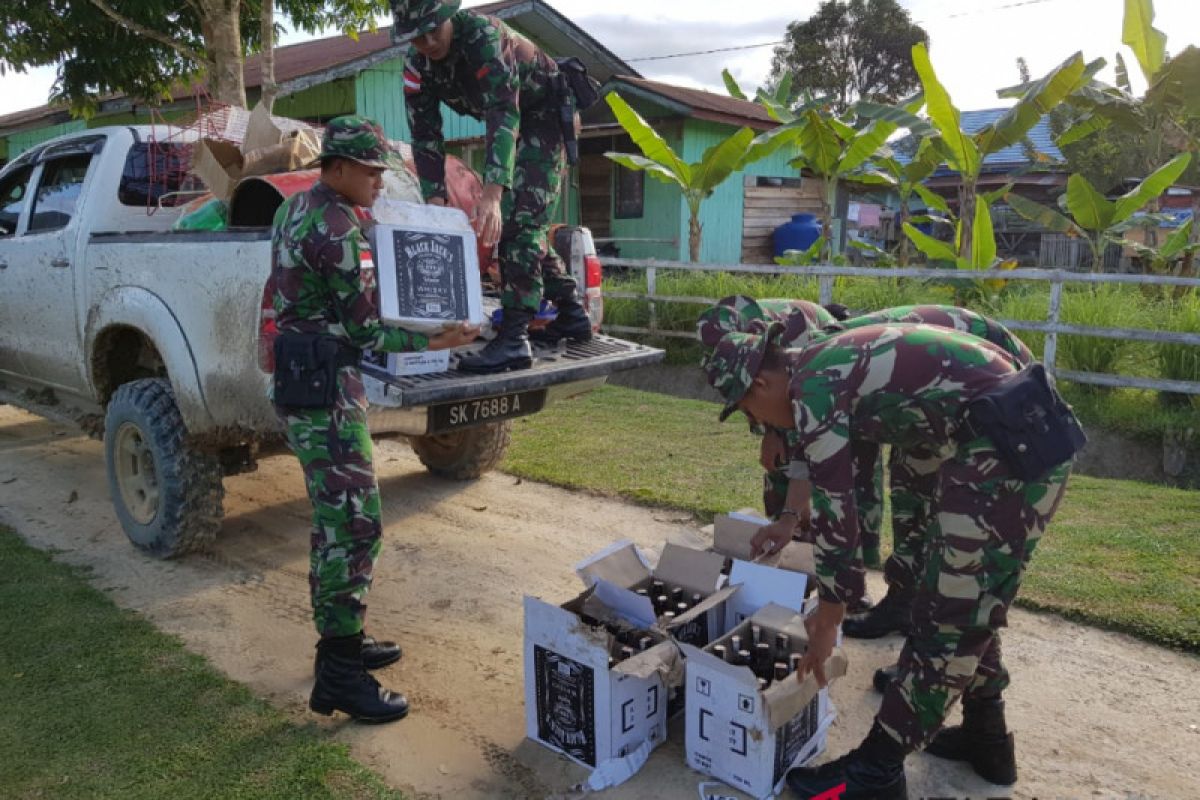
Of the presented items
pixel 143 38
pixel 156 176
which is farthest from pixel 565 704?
pixel 143 38

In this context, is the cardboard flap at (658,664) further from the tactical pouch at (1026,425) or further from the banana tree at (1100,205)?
the banana tree at (1100,205)

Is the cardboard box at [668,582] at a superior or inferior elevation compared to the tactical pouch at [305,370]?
inferior

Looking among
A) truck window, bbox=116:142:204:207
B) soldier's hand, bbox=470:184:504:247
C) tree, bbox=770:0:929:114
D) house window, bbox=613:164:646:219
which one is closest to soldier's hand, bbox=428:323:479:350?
soldier's hand, bbox=470:184:504:247

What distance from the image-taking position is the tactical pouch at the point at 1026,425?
2.17 m

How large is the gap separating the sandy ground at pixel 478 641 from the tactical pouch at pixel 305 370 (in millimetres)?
1153

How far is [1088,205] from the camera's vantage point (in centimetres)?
879

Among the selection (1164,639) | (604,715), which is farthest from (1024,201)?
(604,715)

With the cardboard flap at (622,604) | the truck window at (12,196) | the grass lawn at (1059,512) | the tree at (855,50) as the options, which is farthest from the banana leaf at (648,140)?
the tree at (855,50)

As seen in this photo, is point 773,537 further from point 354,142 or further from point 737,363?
point 354,142

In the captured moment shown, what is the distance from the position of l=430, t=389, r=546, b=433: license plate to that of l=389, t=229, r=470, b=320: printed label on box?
59 centimetres

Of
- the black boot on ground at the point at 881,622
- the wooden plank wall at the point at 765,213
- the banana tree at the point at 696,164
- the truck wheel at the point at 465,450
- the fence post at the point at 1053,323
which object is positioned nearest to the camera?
the black boot on ground at the point at 881,622

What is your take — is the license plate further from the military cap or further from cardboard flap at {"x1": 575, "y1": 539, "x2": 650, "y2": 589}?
the military cap

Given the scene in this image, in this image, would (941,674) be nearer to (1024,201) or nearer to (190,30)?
(1024,201)

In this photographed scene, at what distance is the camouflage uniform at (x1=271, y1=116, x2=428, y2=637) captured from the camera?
289cm
